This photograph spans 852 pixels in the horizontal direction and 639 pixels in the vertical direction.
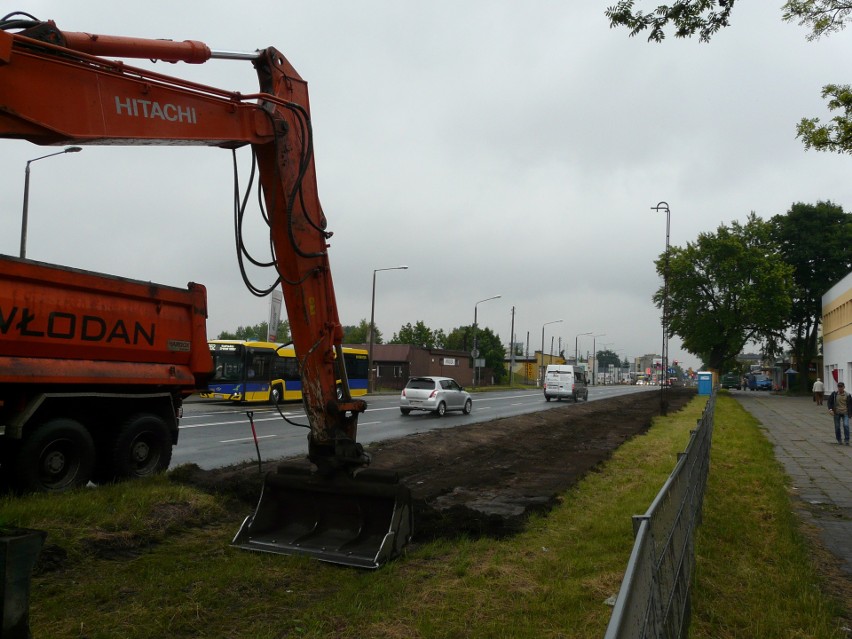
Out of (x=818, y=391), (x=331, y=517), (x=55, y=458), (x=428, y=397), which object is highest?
(x=818, y=391)

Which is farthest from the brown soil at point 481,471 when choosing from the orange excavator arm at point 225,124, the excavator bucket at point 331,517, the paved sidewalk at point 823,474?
the paved sidewalk at point 823,474

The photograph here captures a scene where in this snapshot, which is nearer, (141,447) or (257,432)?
(141,447)

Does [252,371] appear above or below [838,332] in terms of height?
below

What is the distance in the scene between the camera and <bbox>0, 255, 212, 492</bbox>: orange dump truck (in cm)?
756

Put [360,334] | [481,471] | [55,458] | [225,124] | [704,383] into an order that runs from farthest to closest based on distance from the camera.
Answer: [360,334], [704,383], [481,471], [55,458], [225,124]

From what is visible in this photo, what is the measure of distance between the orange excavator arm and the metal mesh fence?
3010mm

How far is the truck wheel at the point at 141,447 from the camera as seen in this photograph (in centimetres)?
880

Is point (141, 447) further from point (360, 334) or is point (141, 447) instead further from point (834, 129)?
point (360, 334)

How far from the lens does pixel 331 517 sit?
21.3ft

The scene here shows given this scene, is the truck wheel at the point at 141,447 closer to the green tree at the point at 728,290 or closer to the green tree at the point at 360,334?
the green tree at the point at 728,290

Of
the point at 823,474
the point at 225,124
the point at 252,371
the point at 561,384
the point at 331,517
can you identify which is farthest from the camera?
the point at 561,384

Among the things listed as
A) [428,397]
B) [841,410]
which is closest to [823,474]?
[841,410]

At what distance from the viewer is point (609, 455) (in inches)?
549

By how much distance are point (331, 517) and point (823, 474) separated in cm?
988
